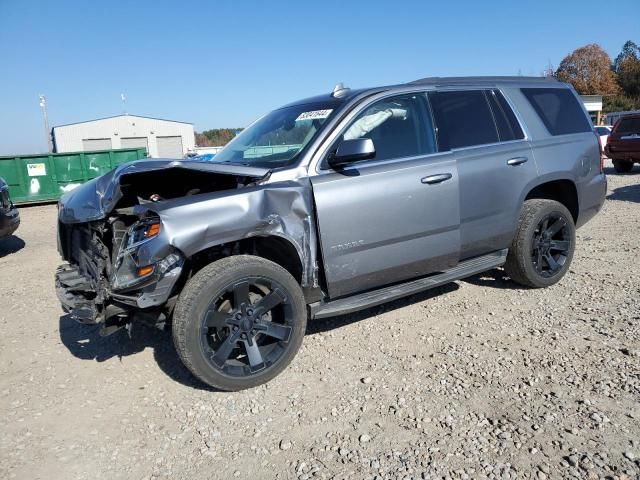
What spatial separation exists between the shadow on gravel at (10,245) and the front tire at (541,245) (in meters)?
7.80

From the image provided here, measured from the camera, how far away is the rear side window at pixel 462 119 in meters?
3.98

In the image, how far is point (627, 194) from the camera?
10.2 m

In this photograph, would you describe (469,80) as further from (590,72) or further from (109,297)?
Answer: (590,72)

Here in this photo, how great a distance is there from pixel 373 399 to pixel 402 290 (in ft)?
3.33

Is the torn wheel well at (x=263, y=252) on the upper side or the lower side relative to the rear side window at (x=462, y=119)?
lower

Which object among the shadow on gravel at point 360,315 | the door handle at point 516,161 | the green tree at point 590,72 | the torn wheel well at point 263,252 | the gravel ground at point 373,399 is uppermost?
the green tree at point 590,72

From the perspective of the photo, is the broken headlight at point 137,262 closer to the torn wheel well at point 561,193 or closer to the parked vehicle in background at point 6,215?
the torn wheel well at point 561,193

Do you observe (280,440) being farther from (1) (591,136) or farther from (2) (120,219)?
(1) (591,136)

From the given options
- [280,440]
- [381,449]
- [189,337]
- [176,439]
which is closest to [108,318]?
[189,337]

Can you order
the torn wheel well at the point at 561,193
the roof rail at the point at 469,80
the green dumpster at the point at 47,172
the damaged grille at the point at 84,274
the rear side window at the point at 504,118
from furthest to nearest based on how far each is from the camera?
the green dumpster at the point at 47,172 < the torn wheel well at the point at 561,193 < the rear side window at the point at 504,118 < the roof rail at the point at 469,80 < the damaged grille at the point at 84,274

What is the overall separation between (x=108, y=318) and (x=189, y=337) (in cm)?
59

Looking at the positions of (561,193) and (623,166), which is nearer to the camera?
(561,193)

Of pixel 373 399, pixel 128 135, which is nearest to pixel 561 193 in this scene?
pixel 373 399

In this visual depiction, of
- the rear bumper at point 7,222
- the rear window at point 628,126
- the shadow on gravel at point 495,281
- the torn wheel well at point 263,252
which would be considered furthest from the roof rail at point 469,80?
the rear window at point 628,126
